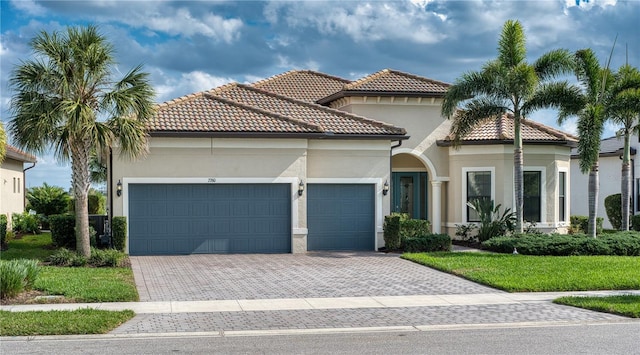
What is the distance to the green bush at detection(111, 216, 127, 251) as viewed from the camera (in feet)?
71.3

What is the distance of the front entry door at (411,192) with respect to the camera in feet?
93.6

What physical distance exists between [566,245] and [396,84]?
8.71m

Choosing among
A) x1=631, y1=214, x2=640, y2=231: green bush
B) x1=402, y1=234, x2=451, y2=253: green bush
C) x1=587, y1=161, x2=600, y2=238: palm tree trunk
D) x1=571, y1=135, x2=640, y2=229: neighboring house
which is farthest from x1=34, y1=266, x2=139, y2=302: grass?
x1=571, y1=135, x2=640, y2=229: neighboring house

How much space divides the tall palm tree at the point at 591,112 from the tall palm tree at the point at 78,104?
13.2 meters

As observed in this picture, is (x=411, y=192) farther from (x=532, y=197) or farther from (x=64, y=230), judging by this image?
(x=64, y=230)

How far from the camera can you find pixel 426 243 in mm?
23125

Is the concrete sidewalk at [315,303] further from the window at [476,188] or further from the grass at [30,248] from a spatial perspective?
the window at [476,188]

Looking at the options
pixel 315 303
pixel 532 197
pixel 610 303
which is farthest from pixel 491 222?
pixel 315 303

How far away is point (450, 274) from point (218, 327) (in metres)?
8.03

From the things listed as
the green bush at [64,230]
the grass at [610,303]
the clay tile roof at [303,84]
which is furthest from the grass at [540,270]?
the clay tile roof at [303,84]

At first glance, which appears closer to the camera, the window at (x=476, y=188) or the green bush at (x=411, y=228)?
the green bush at (x=411, y=228)

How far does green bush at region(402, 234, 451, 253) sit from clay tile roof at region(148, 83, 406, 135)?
344 centimetres

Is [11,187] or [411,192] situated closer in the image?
[411,192]

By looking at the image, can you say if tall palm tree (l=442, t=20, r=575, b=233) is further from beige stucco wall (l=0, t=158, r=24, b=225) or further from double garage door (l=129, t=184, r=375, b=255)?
beige stucco wall (l=0, t=158, r=24, b=225)
